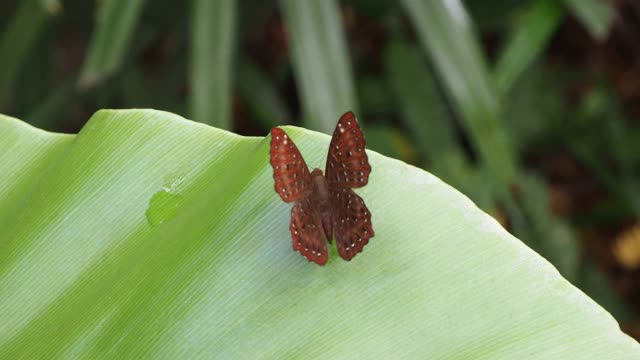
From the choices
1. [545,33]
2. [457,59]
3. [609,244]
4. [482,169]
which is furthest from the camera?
[609,244]

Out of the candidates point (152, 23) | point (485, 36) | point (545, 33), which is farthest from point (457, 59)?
point (485, 36)

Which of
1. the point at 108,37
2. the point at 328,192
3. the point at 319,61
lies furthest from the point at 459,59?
the point at 328,192

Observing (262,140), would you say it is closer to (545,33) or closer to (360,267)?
(360,267)

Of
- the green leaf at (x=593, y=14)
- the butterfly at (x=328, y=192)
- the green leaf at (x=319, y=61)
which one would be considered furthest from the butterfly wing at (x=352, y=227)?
the green leaf at (x=593, y=14)

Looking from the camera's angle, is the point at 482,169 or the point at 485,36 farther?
the point at 485,36

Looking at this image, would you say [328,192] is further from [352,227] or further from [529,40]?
[529,40]

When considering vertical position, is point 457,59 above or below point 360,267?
below
